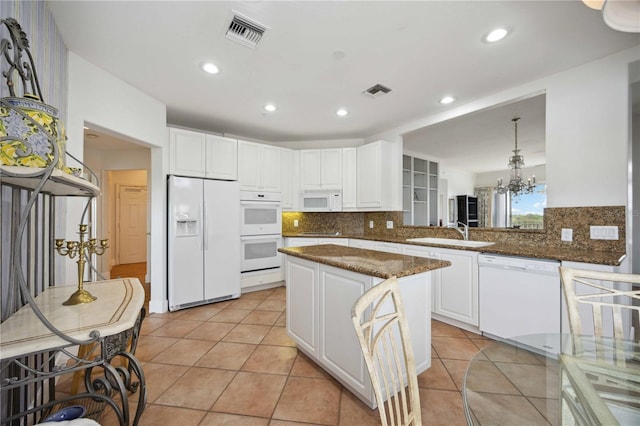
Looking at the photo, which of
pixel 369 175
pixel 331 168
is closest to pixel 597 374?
pixel 369 175

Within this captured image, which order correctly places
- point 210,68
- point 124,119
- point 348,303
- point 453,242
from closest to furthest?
point 348,303 < point 210,68 < point 124,119 < point 453,242

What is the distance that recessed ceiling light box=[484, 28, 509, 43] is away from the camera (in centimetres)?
189

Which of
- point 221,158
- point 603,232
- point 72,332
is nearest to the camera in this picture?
point 72,332

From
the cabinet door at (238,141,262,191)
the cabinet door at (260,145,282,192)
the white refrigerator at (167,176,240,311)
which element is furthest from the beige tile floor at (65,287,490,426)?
the cabinet door at (260,145,282,192)

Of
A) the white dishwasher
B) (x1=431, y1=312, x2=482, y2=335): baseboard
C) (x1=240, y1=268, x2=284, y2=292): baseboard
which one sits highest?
the white dishwasher

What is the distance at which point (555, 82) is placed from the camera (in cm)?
246

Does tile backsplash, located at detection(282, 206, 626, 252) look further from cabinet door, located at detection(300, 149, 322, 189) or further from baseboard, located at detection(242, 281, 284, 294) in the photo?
baseboard, located at detection(242, 281, 284, 294)

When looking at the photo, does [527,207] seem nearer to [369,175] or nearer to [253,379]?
[369,175]

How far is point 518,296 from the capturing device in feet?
7.44

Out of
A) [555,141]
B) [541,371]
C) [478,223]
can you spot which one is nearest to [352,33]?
[555,141]

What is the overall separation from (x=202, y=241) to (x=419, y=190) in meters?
4.07

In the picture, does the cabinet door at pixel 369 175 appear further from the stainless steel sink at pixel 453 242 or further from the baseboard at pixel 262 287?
the baseboard at pixel 262 287

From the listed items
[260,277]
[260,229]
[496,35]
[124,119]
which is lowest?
[260,277]

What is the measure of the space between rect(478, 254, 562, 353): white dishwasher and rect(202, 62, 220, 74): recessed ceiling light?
3.07m
